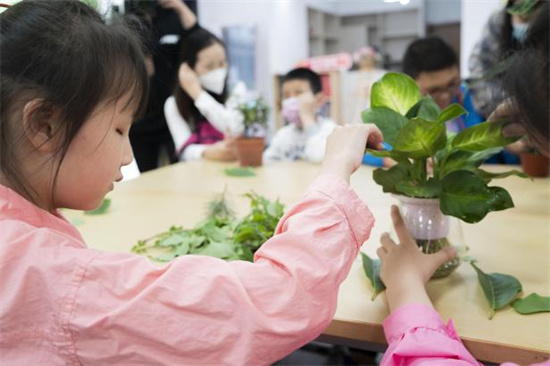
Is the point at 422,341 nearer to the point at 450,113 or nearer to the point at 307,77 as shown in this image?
the point at 450,113

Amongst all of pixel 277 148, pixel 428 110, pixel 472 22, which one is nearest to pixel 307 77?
pixel 277 148

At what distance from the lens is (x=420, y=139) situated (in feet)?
2.12

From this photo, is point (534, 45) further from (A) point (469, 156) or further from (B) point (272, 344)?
(B) point (272, 344)

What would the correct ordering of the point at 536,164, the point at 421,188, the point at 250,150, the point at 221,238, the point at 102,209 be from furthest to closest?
the point at 250,150
the point at 536,164
the point at 102,209
the point at 221,238
the point at 421,188

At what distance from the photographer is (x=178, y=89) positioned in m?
2.42

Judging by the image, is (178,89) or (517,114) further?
(178,89)

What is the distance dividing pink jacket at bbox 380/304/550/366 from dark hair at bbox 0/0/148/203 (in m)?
0.43

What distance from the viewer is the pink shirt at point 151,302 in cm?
44

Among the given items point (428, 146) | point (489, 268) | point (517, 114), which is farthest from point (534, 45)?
point (489, 268)

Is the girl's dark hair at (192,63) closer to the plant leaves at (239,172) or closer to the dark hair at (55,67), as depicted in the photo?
the plant leaves at (239,172)

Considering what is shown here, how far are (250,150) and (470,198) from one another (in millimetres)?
1191

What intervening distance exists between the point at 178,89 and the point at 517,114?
1949 mm

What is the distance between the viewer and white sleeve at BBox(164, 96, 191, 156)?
240cm

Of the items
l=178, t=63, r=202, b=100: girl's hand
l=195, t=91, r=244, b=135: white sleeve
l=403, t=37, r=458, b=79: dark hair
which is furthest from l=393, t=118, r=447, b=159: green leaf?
l=178, t=63, r=202, b=100: girl's hand
